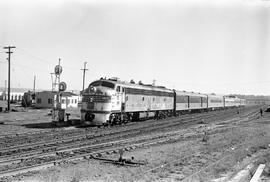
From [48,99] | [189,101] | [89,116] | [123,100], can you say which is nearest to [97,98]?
[89,116]

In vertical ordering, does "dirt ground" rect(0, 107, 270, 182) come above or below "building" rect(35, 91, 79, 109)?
below

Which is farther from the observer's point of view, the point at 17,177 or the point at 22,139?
the point at 22,139

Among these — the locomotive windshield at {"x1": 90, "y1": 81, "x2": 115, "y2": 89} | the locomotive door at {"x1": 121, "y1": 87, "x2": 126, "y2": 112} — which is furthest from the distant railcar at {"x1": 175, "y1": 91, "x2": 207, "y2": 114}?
the locomotive windshield at {"x1": 90, "y1": 81, "x2": 115, "y2": 89}

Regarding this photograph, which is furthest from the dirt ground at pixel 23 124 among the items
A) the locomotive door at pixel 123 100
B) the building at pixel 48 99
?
the building at pixel 48 99

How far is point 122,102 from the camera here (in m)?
30.0

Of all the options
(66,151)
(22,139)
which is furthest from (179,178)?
(22,139)

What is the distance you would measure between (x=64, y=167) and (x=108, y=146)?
5.87 meters

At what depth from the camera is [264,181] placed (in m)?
10.9

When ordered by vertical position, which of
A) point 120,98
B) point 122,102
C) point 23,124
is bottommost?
point 23,124

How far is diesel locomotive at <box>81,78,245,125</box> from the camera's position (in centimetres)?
2753

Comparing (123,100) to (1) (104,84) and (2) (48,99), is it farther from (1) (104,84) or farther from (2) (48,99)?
(2) (48,99)

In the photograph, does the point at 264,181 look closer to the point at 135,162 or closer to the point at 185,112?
the point at 135,162

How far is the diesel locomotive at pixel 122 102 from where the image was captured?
2753 cm

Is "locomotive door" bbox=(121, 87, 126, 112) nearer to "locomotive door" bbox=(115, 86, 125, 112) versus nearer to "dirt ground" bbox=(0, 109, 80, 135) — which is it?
"locomotive door" bbox=(115, 86, 125, 112)
